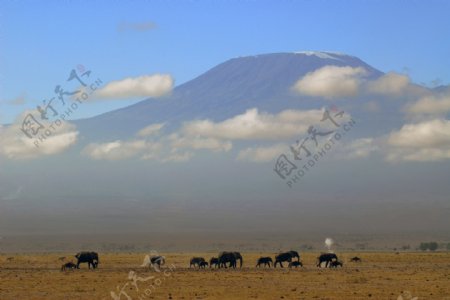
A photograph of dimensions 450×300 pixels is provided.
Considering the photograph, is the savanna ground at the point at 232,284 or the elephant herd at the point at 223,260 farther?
the elephant herd at the point at 223,260

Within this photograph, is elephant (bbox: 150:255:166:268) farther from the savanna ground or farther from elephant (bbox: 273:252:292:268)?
elephant (bbox: 273:252:292:268)

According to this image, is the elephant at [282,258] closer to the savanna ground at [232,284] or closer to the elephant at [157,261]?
the savanna ground at [232,284]

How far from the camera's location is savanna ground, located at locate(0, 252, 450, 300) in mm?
38156

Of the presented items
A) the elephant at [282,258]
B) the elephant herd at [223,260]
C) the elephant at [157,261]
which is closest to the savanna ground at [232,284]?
the elephant herd at [223,260]

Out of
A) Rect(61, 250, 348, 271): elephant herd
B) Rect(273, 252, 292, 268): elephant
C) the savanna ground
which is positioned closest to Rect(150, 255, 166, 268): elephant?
Rect(61, 250, 348, 271): elephant herd

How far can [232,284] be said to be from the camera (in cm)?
4359

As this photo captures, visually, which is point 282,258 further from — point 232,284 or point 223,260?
point 232,284

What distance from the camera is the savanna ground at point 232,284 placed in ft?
125

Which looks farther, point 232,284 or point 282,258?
point 282,258

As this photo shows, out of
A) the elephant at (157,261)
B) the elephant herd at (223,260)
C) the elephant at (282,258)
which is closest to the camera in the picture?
the elephant herd at (223,260)

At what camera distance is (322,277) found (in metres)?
48.0

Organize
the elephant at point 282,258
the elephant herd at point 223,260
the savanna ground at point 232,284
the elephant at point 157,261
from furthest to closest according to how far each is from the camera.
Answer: the elephant at point 282,258 < the elephant at point 157,261 < the elephant herd at point 223,260 < the savanna ground at point 232,284

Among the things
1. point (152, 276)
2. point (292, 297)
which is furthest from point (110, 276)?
point (292, 297)

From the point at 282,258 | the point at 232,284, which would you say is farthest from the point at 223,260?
the point at 232,284
